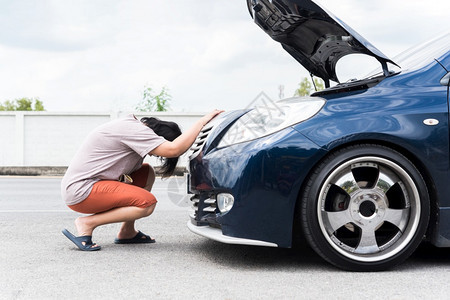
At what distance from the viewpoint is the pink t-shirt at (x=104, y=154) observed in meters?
3.96

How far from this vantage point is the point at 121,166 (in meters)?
4.11

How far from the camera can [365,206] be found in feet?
10.7

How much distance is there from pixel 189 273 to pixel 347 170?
1107 mm

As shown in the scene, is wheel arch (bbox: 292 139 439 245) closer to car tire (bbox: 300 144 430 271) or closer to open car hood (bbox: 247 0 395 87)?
car tire (bbox: 300 144 430 271)

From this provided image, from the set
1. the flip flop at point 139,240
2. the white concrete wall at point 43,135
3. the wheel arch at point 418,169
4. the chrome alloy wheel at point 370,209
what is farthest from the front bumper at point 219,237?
the white concrete wall at point 43,135

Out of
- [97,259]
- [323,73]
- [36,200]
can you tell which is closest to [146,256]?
[97,259]

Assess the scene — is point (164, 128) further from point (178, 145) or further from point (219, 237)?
point (219, 237)

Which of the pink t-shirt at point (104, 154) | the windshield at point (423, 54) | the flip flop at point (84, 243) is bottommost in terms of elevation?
the flip flop at point (84, 243)

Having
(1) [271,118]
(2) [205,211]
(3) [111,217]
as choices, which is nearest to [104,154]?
(3) [111,217]

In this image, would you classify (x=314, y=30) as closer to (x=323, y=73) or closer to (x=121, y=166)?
(x=323, y=73)

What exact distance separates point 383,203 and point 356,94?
66 centimetres

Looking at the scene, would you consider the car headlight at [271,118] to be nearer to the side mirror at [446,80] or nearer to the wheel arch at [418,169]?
the wheel arch at [418,169]

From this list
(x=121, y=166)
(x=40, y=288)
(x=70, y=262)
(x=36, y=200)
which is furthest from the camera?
(x=36, y=200)

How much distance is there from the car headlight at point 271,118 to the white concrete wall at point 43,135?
15736 mm
